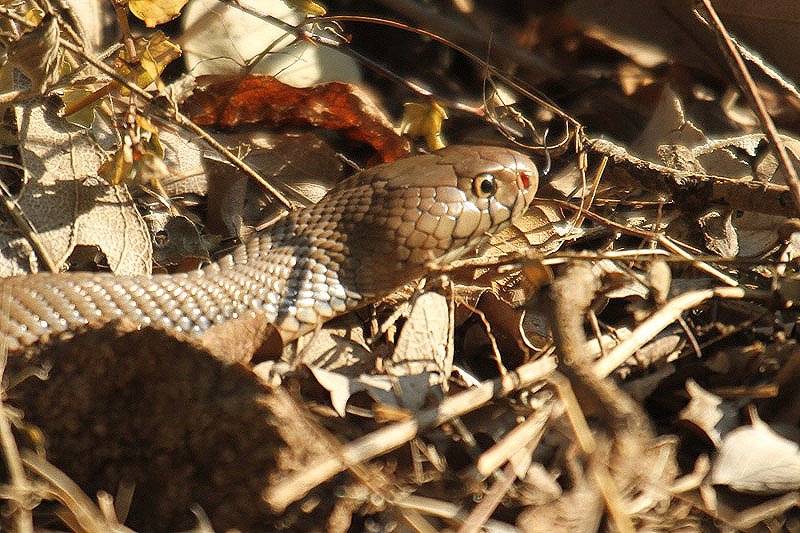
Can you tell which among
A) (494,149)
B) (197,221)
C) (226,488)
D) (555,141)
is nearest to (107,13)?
(197,221)

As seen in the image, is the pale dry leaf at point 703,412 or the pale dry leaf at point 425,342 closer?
the pale dry leaf at point 703,412

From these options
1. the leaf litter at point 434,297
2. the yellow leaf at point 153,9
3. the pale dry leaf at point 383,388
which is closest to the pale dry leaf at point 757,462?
the leaf litter at point 434,297

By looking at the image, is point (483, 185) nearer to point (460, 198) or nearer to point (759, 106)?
point (460, 198)

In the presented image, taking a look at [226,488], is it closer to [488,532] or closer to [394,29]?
[488,532]

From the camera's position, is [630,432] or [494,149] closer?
[630,432]

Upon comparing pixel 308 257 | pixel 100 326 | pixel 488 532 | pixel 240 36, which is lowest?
pixel 308 257

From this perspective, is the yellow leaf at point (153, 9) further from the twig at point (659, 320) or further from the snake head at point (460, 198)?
the twig at point (659, 320)

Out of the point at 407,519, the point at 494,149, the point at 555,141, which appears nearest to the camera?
the point at 407,519
